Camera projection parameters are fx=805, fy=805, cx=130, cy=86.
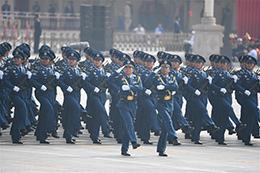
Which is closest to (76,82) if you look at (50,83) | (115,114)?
(50,83)

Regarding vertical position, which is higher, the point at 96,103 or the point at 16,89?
the point at 16,89

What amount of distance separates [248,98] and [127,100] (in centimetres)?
294

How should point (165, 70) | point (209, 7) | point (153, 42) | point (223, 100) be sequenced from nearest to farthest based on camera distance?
1. point (165, 70)
2. point (223, 100)
3. point (209, 7)
4. point (153, 42)

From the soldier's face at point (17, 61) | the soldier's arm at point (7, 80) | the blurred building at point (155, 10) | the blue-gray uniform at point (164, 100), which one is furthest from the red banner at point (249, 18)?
the soldier's arm at point (7, 80)

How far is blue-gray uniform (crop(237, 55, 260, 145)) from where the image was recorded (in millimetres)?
15562

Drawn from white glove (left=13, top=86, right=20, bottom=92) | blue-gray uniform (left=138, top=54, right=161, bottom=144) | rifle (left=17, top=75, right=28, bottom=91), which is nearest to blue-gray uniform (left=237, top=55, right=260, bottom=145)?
blue-gray uniform (left=138, top=54, right=161, bottom=144)

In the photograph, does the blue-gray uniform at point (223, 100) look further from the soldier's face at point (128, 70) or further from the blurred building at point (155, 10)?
the blurred building at point (155, 10)

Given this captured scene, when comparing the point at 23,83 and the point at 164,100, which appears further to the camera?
the point at 23,83

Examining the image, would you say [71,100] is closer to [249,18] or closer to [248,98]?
[248,98]

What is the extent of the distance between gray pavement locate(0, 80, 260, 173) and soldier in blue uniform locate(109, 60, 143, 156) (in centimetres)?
30

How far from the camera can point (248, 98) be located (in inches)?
615

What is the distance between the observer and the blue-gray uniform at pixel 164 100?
538 inches

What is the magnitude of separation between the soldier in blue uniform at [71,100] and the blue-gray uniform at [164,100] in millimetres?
1493

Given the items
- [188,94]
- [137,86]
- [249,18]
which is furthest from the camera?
[249,18]
